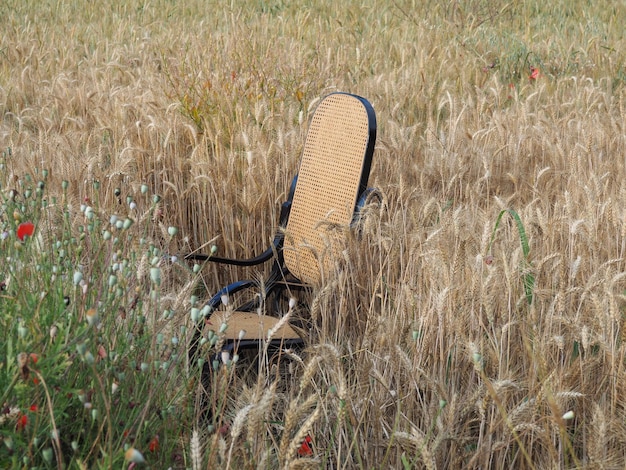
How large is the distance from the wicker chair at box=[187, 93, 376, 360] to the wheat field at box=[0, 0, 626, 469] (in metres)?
0.13

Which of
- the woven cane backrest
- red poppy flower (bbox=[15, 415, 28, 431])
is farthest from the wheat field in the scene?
the woven cane backrest

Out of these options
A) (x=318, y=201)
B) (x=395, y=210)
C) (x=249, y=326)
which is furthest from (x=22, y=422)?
(x=395, y=210)

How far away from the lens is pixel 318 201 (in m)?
2.85

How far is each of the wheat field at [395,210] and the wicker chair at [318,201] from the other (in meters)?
0.13

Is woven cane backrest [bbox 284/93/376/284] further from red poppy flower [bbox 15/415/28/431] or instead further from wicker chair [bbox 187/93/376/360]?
red poppy flower [bbox 15/415/28/431]

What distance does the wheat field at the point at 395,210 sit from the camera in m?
1.70

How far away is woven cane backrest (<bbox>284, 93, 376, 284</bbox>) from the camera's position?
2672 millimetres

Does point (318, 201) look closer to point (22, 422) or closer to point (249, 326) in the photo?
point (249, 326)

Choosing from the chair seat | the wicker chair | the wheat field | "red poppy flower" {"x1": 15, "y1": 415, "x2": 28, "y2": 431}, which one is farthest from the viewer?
the wicker chair

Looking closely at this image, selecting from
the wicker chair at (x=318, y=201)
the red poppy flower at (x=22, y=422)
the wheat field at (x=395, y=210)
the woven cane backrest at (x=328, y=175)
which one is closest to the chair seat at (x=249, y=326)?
the wicker chair at (x=318, y=201)

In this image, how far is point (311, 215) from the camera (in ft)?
9.44

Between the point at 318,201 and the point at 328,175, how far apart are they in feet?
0.34

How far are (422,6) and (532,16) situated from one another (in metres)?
1.24

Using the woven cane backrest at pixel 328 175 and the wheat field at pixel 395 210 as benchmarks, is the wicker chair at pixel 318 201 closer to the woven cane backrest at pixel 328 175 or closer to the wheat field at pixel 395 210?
the woven cane backrest at pixel 328 175
